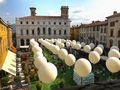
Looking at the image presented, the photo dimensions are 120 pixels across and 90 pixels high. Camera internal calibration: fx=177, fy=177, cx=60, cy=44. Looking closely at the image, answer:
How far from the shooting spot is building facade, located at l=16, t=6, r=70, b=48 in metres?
62.6

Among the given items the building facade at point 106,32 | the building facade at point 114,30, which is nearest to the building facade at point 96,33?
the building facade at point 106,32

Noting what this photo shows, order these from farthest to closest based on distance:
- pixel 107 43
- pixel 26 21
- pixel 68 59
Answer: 1. pixel 26 21
2. pixel 107 43
3. pixel 68 59

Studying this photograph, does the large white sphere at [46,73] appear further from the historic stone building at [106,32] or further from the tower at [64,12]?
the tower at [64,12]

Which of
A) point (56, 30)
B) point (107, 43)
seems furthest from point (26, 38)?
point (107, 43)

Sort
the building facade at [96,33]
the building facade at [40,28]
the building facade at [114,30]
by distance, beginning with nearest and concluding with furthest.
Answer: the building facade at [114,30], the building facade at [96,33], the building facade at [40,28]

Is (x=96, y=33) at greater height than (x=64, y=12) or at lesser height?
lesser

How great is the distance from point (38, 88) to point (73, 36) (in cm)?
6533

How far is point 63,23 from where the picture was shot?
65375 mm

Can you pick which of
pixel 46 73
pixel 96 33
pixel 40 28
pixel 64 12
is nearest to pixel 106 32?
pixel 96 33

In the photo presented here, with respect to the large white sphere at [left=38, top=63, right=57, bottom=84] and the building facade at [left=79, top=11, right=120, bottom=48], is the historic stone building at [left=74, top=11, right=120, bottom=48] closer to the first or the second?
the building facade at [left=79, top=11, right=120, bottom=48]

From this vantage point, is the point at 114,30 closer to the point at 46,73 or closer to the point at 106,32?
the point at 106,32

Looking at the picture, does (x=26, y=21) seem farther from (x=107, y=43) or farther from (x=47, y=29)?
(x=107, y=43)

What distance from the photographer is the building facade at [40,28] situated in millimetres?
62562

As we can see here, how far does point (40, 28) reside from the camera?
6372 cm
